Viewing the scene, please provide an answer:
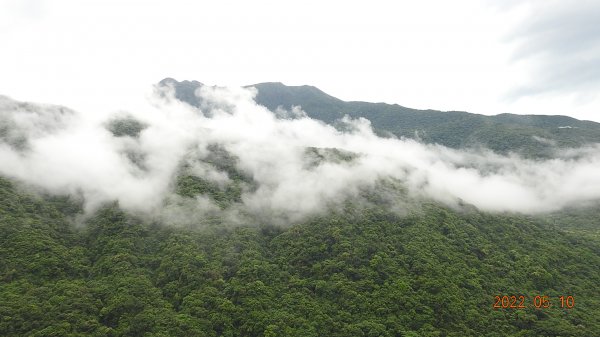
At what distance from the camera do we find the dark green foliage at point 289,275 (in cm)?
6178

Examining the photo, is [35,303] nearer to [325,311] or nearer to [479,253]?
[325,311]

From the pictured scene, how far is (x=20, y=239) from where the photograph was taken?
236 ft

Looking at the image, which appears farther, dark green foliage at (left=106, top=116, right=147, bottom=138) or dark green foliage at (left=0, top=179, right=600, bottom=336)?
dark green foliage at (left=106, top=116, right=147, bottom=138)

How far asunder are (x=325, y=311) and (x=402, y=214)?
128 feet
